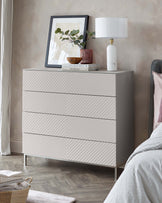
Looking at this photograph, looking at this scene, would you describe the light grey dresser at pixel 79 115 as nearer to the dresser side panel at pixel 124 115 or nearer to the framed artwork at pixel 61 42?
the dresser side panel at pixel 124 115

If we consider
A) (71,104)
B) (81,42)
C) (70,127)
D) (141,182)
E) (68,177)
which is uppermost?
(81,42)

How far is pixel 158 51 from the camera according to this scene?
3891mm

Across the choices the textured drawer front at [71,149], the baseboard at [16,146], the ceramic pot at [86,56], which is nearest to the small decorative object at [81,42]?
the ceramic pot at [86,56]

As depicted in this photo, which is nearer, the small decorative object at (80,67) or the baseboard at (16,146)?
the small decorative object at (80,67)

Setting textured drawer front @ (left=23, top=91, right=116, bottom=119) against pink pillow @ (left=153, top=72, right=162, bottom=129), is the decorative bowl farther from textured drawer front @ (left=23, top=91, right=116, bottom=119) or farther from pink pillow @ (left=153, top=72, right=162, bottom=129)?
pink pillow @ (left=153, top=72, right=162, bottom=129)

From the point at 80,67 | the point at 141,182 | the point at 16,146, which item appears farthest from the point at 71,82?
the point at 141,182

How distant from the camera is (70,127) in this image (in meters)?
3.86

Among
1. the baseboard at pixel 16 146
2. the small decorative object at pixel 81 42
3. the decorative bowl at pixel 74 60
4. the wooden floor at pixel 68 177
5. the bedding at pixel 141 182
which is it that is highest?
the small decorative object at pixel 81 42

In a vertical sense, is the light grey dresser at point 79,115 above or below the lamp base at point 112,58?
below

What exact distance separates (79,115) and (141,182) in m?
1.76

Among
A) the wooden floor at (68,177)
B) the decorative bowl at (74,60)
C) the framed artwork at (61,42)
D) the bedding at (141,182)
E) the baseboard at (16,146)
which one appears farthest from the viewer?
the baseboard at (16,146)

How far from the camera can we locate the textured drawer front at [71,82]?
366 cm

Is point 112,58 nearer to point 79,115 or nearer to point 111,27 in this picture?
point 111,27

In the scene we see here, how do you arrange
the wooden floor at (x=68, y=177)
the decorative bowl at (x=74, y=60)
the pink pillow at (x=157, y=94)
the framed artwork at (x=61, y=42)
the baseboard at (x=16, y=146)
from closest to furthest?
the wooden floor at (x=68, y=177) → the pink pillow at (x=157, y=94) → the decorative bowl at (x=74, y=60) → the framed artwork at (x=61, y=42) → the baseboard at (x=16, y=146)
